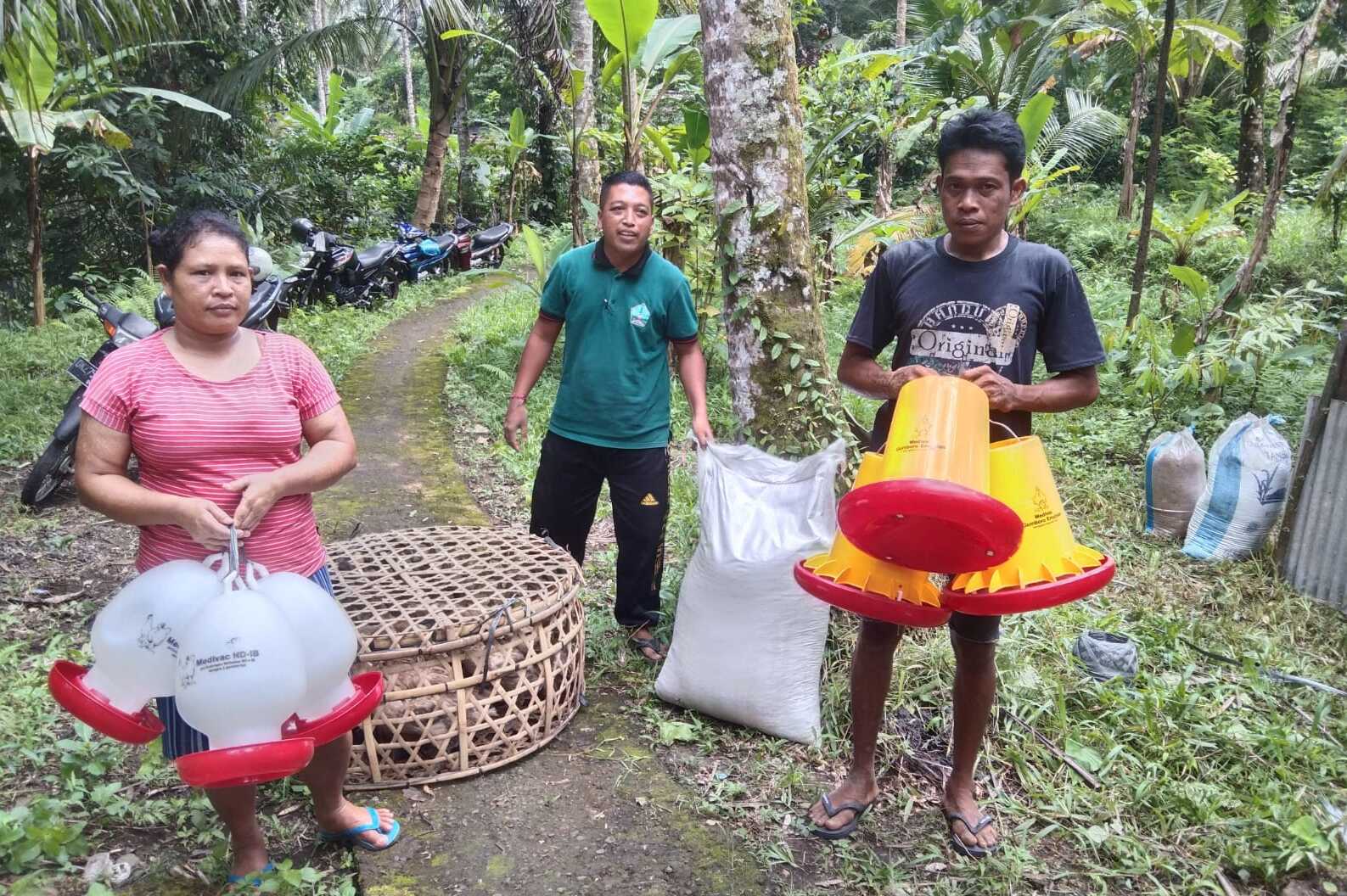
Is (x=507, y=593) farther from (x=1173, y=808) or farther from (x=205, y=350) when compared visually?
(x=1173, y=808)

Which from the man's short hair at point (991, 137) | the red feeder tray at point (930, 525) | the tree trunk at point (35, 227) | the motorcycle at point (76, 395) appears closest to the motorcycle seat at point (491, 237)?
the tree trunk at point (35, 227)

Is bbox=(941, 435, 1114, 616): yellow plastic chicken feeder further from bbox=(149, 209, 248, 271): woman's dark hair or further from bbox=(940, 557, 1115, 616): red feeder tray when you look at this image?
bbox=(149, 209, 248, 271): woman's dark hair

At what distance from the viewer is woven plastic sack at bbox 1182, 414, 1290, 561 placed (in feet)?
12.7

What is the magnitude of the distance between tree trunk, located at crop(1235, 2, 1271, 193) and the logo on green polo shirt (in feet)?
28.6

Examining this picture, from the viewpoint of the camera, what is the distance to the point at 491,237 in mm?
12633

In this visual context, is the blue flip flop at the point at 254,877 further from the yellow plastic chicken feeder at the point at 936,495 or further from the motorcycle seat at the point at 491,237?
the motorcycle seat at the point at 491,237

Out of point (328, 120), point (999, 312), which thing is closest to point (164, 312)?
point (999, 312)

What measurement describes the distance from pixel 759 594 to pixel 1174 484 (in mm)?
2602

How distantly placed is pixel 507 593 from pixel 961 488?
55.3 inches

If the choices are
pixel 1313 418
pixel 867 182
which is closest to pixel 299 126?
pixel 867 182

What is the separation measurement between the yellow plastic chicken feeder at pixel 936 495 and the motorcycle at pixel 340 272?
25.2 feet

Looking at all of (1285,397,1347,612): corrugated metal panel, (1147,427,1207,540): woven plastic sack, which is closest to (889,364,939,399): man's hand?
(1285,397,1347,612): corrugated metal panel

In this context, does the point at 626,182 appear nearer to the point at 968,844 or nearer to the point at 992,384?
the point at 992,384

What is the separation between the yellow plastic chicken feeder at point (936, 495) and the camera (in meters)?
1.66
